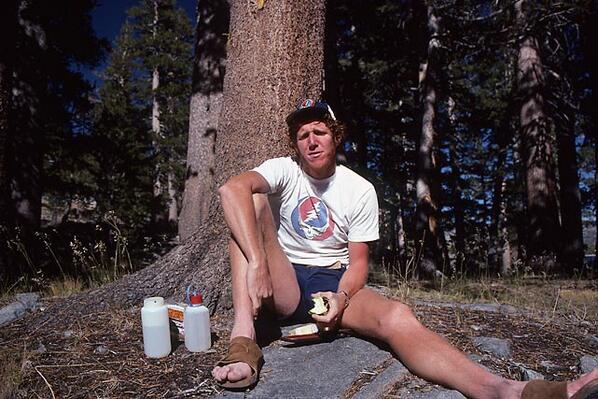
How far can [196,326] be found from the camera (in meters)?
2.83

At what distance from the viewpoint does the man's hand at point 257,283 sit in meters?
2.60

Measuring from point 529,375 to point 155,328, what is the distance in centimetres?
208

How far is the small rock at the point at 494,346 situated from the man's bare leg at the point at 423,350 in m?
0.60

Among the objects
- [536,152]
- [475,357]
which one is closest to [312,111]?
[475,357]

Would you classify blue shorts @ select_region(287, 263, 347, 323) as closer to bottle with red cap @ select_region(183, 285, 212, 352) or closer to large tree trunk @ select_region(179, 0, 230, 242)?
bottle with red cap @ select_region(183, 285, 212, 352)

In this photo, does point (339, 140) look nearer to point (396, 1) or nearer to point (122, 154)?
point (122, 154)

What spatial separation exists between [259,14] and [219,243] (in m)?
1.81

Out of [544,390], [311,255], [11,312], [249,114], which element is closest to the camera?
[544,390]

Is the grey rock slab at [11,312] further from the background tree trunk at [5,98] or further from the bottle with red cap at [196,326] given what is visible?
the bottle with red cap at [196,326]

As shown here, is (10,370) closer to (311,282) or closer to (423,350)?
(311,282)

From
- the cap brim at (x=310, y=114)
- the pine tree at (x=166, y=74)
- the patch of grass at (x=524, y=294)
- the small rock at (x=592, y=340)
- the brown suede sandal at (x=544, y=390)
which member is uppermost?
the pine tree at (x=166, y=74)

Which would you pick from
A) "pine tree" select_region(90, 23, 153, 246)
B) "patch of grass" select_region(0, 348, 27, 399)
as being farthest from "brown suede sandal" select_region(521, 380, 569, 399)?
"pine tree" select_region(90, 23, 153, 246)

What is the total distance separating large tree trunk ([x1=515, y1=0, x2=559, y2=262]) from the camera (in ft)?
27.8

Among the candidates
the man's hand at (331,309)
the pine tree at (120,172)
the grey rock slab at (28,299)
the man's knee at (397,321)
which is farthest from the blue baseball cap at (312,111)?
the pine tree at (120,172)
